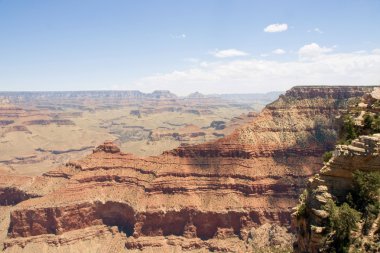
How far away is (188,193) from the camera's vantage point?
118 meters

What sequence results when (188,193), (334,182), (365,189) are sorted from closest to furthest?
(365,189)
(334,182)
(188,193)

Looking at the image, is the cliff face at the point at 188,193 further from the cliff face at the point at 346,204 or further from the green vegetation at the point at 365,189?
the green vegetation at the point at 365,189

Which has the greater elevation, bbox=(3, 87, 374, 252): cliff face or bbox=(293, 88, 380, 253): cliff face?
bbox=(293, 88, 380, 253): cliff face

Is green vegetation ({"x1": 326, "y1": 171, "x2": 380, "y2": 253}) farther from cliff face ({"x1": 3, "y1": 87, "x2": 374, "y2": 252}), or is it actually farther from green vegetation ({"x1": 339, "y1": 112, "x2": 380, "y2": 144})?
cliff face ({"x1": 3, "y1": 87, "x2": 374, "y2": 252})

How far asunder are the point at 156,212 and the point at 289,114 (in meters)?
63.1

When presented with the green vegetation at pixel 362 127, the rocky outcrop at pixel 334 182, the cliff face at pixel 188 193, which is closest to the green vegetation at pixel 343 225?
the rocky outcrop at pixel 334 182

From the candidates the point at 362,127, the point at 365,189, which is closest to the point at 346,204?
the point at 365,189

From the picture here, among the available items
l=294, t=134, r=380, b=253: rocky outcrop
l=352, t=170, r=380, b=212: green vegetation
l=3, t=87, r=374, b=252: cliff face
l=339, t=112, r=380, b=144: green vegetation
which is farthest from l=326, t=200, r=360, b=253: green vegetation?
l=3, t=87, r=374, b=252: cliff face

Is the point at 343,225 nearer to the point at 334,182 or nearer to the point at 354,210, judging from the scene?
the point at 354,210

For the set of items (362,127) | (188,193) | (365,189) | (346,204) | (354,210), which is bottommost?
(188,193)

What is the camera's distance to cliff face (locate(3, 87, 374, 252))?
11306cm

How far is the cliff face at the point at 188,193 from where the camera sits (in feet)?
371

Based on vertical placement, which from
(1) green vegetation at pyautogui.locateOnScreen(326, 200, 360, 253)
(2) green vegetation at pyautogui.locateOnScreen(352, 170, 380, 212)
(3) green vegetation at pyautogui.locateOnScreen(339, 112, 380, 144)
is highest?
(3) green vegetation at pyautogui.locateOnScreen(339, 112, 380, 144)

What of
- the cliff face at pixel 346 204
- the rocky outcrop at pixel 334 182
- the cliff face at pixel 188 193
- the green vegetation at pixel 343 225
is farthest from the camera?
the cliff face at pixel 188 193
